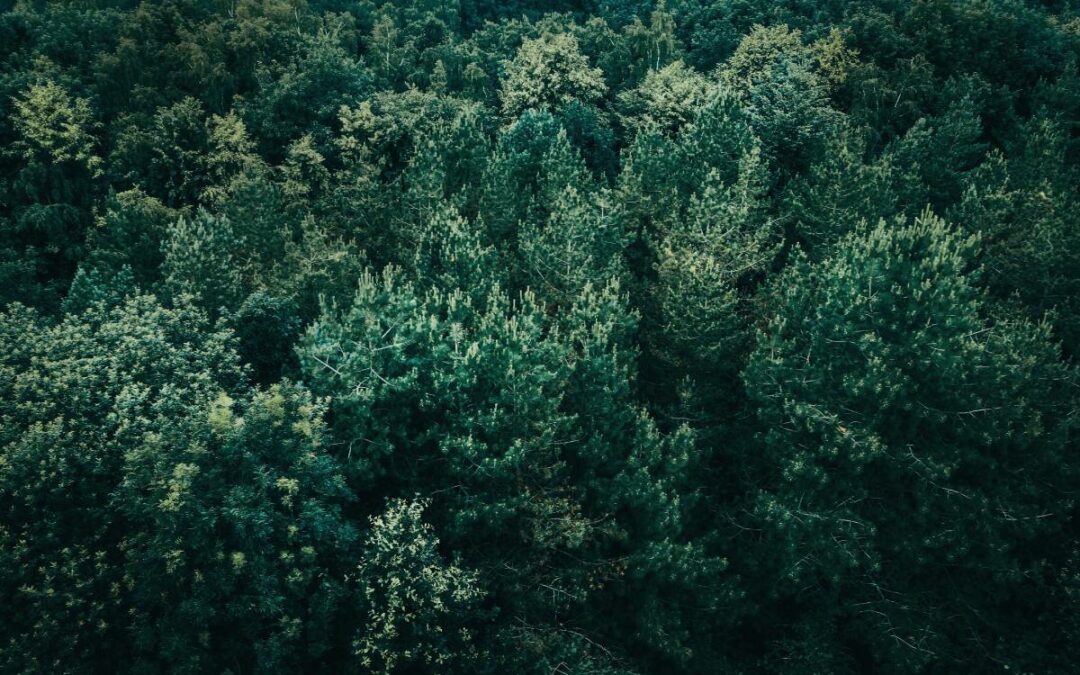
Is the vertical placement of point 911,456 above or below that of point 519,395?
below

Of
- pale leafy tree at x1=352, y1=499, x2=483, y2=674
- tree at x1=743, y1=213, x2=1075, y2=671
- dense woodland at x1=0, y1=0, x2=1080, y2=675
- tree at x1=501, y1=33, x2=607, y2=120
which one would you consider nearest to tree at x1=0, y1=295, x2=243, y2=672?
dense woodland at x1=0, y1=0, x2=1080, y2=675

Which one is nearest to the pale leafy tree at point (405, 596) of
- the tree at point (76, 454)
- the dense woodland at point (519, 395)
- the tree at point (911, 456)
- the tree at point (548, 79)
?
the dense woodland at point (519, 395)

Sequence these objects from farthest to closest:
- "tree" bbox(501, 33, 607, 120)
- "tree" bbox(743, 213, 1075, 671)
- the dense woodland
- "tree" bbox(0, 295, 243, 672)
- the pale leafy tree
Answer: "tree" bbox(501, 33, 607, 120) → "tree" bbox(743, 213, 1075, 671) → the dense woodland → the pale leafy tree → "tree" bbox(0, 295, 243, 672)

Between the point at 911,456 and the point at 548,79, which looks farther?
the point at 548,79

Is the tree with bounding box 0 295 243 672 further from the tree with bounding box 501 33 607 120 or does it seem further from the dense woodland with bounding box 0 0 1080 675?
the tree with bounding box 501 33 607 120

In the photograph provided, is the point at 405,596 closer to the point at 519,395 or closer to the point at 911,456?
the point at 519,395

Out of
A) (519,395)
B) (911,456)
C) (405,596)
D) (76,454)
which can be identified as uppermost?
(519,395)

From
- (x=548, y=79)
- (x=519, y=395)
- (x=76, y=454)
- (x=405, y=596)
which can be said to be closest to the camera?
(x=76, y=454)

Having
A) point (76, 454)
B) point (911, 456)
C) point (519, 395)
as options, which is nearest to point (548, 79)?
point (519, 395)
